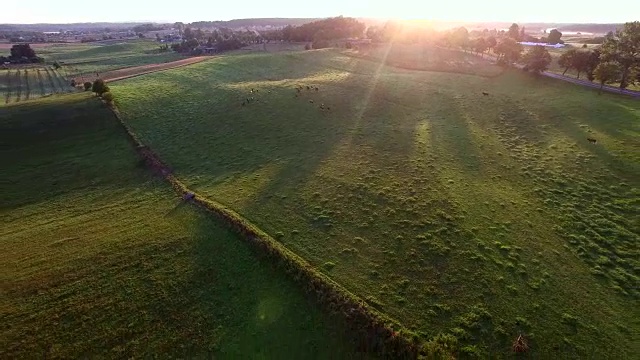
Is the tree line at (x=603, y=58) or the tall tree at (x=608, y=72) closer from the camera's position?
the tall tree at (x=608, y=72)

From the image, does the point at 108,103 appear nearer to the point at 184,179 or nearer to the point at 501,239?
the point at 184,179

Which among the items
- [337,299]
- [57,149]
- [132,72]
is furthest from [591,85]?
[132,72]

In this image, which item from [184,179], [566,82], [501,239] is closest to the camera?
[501,239]

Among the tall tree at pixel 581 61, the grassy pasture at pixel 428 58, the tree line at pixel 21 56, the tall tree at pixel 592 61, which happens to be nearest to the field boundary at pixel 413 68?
the grassy pasture at pixel 428 58

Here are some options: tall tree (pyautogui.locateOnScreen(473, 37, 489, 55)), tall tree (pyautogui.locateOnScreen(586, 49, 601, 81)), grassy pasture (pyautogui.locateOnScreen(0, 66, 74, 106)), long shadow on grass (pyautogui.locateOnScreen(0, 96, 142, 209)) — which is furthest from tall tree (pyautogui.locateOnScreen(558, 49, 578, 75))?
grassy pasture (pyautogui.locateOnScreen(0, 66, 74, 106))

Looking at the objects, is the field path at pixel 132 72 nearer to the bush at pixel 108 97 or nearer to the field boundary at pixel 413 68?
the bush at pixel 108 97

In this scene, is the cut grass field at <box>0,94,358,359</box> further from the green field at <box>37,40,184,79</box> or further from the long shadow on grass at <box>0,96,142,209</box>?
the green field at <box>37,40,184,79</box>

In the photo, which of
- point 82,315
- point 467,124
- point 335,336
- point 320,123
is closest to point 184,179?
point 82,315
